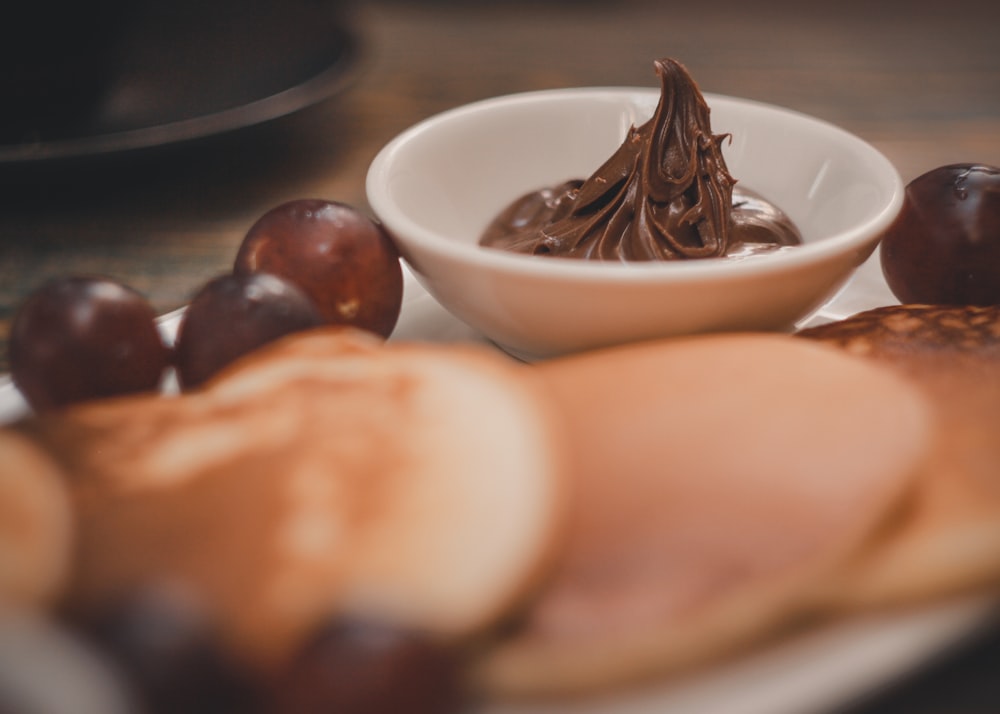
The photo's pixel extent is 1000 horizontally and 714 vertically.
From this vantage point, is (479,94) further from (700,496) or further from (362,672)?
(362,672)

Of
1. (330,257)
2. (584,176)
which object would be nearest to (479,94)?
(584,176)

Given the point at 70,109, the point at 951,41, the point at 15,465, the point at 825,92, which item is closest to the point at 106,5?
the point at 70,109

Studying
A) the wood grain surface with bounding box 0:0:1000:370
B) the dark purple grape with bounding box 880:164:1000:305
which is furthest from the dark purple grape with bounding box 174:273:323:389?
the dark purple grape with bounding box 880:164:1000:305

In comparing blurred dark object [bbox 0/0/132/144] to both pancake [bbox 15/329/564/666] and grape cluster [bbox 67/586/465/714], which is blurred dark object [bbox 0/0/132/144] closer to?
pancake [bbox 15/329/564/666]

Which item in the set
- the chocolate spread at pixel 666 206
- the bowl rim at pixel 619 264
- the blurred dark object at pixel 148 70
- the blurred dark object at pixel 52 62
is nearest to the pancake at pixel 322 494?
the bowl rim at pixel 619 264

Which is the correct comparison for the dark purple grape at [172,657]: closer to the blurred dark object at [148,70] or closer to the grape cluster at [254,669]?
the grape cluster at [254,669]

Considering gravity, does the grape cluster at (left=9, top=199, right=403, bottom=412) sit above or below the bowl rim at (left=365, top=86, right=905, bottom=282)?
below
